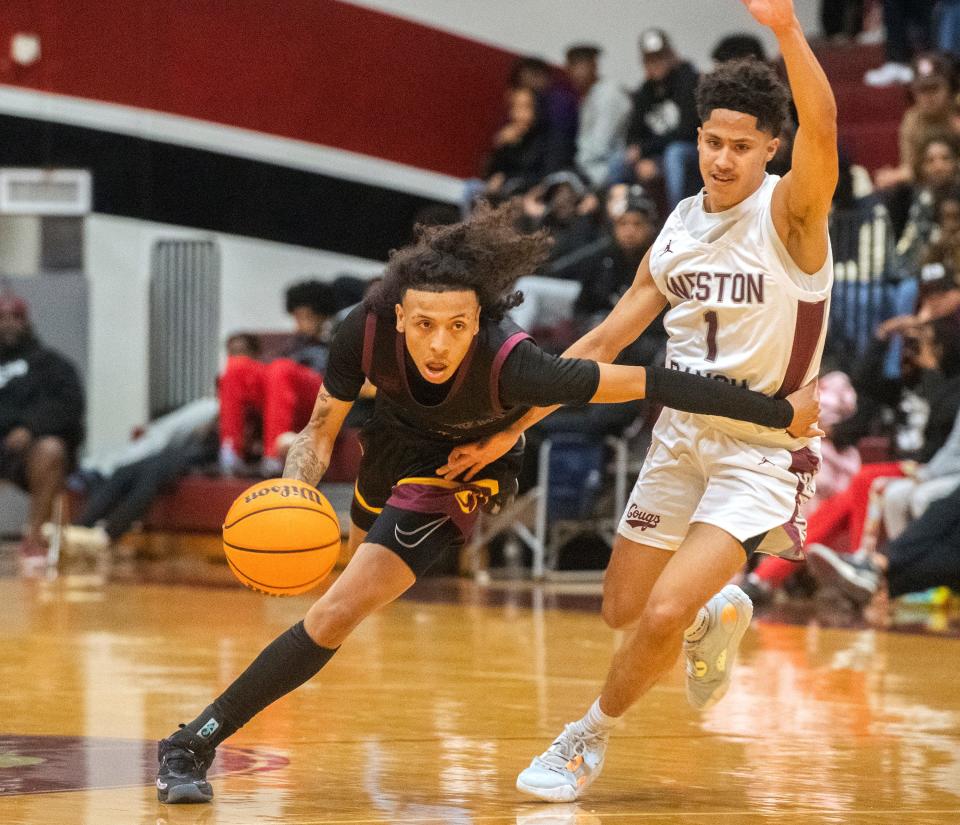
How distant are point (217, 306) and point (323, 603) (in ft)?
35.0

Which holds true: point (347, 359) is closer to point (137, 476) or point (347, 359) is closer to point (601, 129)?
point (137, 476)

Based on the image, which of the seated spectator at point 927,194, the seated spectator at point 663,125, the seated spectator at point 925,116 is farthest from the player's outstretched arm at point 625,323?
the seated spectator at point 663,125

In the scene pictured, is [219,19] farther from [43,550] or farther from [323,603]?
[323,603]

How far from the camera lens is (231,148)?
1512 cm

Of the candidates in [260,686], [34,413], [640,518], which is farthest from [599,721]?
[34,413]

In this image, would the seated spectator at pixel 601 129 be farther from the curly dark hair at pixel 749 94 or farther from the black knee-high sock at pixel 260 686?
the black knee-high sock at pixel 260 686

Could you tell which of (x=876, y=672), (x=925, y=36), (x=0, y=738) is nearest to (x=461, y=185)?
(x=925, y=36)

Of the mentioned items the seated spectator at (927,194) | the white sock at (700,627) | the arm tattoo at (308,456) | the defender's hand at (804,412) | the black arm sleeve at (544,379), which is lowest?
the white sock at (700,627)

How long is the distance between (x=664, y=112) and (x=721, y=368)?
9243 mm

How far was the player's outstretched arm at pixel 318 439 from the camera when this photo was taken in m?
4.64

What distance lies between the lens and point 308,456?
464cm

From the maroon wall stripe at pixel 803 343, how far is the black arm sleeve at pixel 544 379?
59 centimetres

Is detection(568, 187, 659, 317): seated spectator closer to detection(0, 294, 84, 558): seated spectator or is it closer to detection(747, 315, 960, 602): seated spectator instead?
detection(747, 315, 960, 602): seated spectator

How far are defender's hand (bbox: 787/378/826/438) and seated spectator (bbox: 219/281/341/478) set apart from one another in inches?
290
